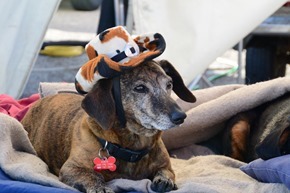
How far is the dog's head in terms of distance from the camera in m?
2.41

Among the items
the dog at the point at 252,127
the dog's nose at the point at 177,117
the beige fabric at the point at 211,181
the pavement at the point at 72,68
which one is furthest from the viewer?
the pavement at the point at 72,68

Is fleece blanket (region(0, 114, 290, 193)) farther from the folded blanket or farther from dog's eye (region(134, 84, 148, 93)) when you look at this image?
dog's eye (region(134, 84, 148, 93))

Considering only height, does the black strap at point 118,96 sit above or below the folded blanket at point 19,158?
above

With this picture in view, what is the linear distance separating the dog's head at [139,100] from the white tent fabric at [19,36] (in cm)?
152

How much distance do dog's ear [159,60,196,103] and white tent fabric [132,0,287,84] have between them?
4.08 ft

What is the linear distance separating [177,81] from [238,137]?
0.59 m

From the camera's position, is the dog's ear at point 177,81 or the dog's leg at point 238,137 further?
the dog's leg at point 238,137

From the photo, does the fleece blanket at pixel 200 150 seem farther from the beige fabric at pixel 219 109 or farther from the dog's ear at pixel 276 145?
the dog's ear at pixel 276 145

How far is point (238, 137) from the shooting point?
3.17 metres

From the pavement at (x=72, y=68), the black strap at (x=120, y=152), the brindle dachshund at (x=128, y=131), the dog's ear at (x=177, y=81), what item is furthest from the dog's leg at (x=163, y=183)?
the pavement at (x=72, y=68)

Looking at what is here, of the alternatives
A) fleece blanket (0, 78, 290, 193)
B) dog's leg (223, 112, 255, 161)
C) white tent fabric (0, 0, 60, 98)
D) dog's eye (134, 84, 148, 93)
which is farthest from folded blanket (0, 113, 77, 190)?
white tent fabric (0, 0, 60, 98)

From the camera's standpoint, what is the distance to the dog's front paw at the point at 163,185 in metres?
2.47

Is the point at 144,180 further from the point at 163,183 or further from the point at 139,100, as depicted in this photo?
the point at 139,100

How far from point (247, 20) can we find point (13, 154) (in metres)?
1.80
